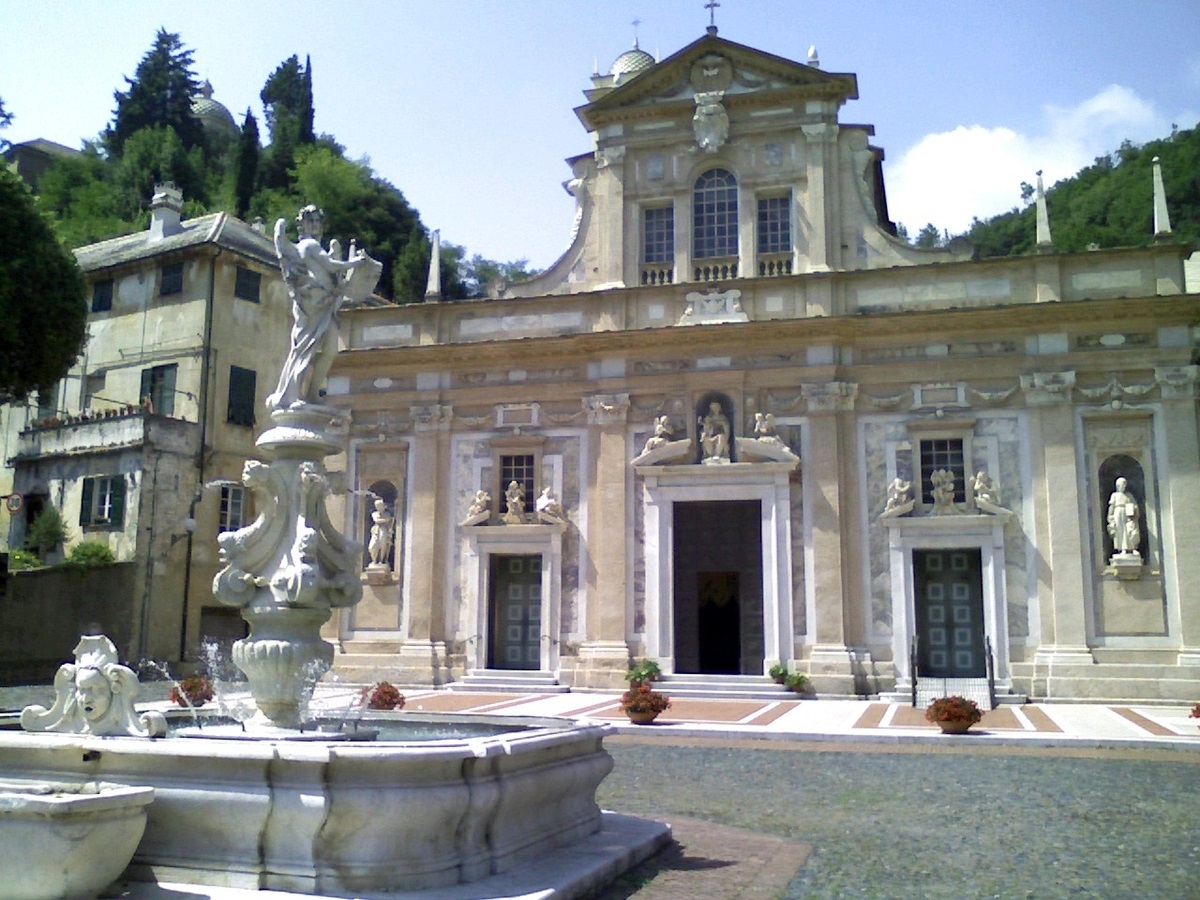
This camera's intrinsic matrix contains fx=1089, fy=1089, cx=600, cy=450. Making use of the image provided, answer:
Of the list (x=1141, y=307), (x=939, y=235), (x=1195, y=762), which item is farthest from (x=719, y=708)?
(x=939, y=235)

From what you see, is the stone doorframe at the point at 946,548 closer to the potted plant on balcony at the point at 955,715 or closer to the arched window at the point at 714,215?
the potted plant on balcony at the point at 955,715

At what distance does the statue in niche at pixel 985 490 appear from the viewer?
21562 millimetres

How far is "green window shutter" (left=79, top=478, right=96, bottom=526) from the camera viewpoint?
30328mm

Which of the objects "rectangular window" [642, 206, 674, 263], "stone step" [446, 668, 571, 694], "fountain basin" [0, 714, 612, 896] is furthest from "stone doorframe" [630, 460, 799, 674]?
"fountain basin" [0, 714, 612, 896]

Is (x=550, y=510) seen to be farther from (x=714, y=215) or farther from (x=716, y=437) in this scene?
(x=714, y=215)

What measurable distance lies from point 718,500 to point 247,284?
17973mm

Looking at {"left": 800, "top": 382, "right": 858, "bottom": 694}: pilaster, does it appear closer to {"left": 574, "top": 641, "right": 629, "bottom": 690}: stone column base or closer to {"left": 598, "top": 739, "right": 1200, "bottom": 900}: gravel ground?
{"left": 574, "top": 641, "right": 629, "bottom": 690}: stone column base

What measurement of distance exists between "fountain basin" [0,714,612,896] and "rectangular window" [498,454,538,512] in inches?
714

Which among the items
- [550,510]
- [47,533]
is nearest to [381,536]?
[550,510]

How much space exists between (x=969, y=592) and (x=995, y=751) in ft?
26.8

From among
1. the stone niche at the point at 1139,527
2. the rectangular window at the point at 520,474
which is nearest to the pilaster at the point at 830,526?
the stone niche at the point at 1139,527

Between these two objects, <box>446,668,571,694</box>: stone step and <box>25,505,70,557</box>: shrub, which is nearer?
<box>446,668,571,694</box>: stone step

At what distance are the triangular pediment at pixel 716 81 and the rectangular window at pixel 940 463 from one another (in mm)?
7940

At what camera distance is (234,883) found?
5.85 m
